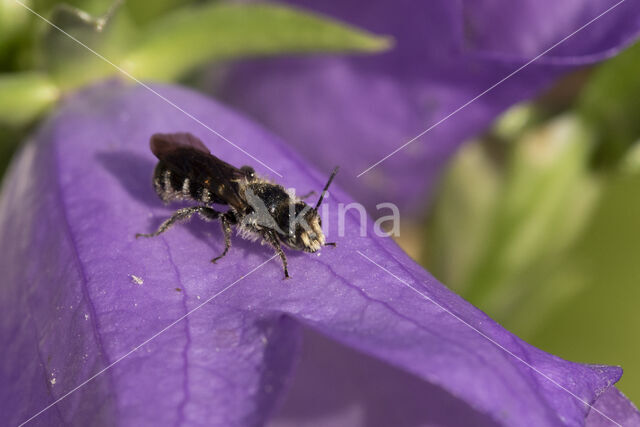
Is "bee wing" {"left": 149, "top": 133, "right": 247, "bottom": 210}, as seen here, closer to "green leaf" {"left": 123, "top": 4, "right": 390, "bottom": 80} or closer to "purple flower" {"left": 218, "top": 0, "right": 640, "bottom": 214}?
"green leaf" {"left": 123, "top": 4, "right": 390, "bottom": 80}

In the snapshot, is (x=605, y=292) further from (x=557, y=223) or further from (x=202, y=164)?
(x=202, y=164)

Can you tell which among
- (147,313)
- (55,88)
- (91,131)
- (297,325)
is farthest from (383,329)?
(55,88)

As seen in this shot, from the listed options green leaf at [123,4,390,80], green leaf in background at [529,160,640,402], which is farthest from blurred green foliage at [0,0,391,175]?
green leaf in background at [529,160,640,402]

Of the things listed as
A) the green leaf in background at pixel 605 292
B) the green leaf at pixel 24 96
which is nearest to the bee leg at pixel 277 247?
the green leaf at pixel 24 96

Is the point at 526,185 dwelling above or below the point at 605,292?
above

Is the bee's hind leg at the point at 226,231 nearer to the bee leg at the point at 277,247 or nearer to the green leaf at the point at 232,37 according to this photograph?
the bee leg at the point at 277,247

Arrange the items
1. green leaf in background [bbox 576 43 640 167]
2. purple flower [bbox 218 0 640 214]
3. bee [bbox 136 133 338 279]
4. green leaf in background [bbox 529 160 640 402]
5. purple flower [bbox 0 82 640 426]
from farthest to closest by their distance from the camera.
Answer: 1. green leaf in background [bbox 529 160 640 402]
2. green leaf in background [bbox 576 43 640 167]
3. purple flower [bbox 218 0 640 214]
4. bee [bbox 136 133 338 279]
5. purple flower [bbox 0 82 640 426]

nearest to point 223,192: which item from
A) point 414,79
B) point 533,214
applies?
point 414,79

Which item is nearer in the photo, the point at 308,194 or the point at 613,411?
the point at 613,411
